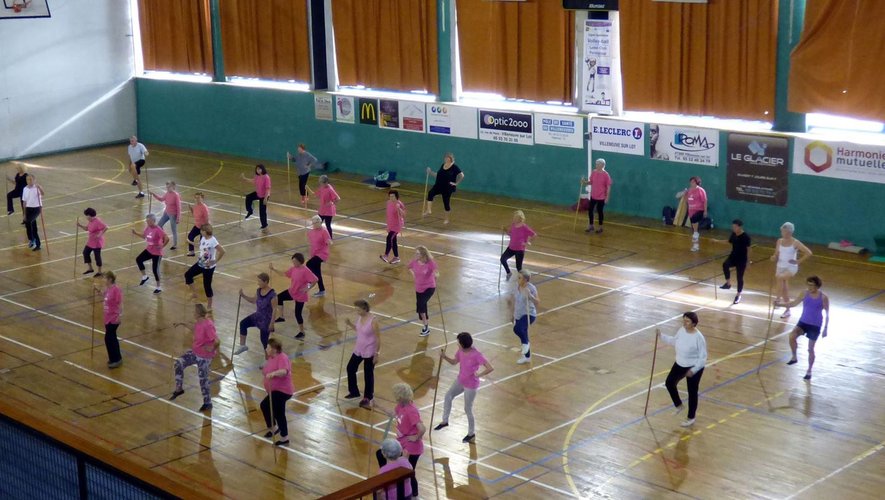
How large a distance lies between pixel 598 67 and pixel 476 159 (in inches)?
195

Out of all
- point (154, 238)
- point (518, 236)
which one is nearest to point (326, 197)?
point (154, 238)

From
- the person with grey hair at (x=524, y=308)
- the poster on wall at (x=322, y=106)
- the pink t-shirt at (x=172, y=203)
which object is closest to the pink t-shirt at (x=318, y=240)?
the person with grey hair at (x=524, y=308)

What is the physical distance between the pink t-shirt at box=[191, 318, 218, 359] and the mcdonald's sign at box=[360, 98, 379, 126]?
777 inches

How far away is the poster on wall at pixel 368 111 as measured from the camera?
35594 mm

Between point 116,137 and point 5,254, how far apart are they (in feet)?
57.5

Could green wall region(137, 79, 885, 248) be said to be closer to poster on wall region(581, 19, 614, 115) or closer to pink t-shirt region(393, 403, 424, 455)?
poster on wall region(581, 19, 614, 115)

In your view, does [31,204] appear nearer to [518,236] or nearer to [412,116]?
[412,116]

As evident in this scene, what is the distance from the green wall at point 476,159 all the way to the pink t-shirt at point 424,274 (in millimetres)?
10899

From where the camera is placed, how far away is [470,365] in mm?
15180

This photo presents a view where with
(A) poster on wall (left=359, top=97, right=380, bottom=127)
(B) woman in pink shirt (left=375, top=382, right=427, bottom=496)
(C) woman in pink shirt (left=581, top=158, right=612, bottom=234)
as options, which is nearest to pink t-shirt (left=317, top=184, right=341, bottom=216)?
(C) woman in pink shirt (left=581, top=158, right=612, bottom=234)

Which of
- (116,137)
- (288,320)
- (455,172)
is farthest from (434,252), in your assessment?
(116,137)

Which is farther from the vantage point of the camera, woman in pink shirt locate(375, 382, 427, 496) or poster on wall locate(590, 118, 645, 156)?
poster on wall locate(590, 118, 645, 156)

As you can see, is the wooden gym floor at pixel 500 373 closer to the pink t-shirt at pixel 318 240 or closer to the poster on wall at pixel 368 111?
the pink t-shirt at pixel 318 240

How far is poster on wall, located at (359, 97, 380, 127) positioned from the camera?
35.6 m
